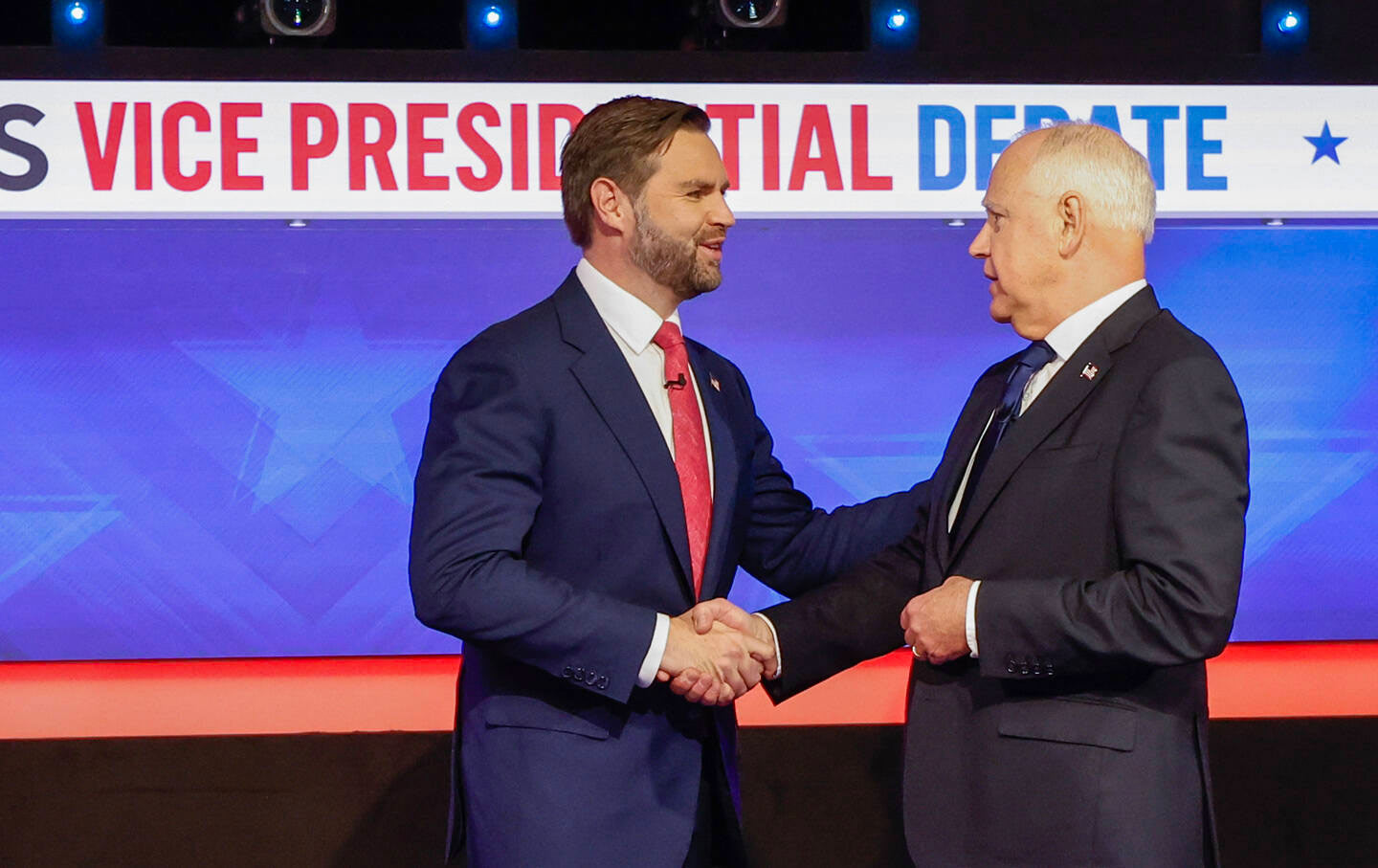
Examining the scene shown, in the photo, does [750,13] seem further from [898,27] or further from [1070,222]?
[1070,222]

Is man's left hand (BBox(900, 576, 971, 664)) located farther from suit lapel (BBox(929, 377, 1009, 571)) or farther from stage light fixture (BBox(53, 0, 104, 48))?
stage light fixture (BBox(53, 0, 104, 48))

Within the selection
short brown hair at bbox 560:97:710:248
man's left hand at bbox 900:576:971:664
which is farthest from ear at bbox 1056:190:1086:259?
short brown hair at bbox 560:97:710:248

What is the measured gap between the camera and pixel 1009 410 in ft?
6.91

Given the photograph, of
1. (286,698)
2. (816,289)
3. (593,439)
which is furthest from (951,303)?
(593,439)

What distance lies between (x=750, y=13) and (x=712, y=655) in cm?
282

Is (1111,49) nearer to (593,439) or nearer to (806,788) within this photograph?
(806,788)

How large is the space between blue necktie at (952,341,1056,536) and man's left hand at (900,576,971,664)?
0.13 m

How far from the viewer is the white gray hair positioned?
2.03 meters

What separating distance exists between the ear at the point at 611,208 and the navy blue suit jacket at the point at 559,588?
0.18 meters

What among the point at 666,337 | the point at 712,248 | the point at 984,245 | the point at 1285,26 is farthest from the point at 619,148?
the point at 1285,26

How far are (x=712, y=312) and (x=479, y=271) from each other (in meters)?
0.75

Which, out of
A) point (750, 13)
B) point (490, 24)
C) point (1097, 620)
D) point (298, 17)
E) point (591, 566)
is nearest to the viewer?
point (1097, 620)

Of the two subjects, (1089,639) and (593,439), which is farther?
(593,439)

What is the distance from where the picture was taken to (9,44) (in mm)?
4461
